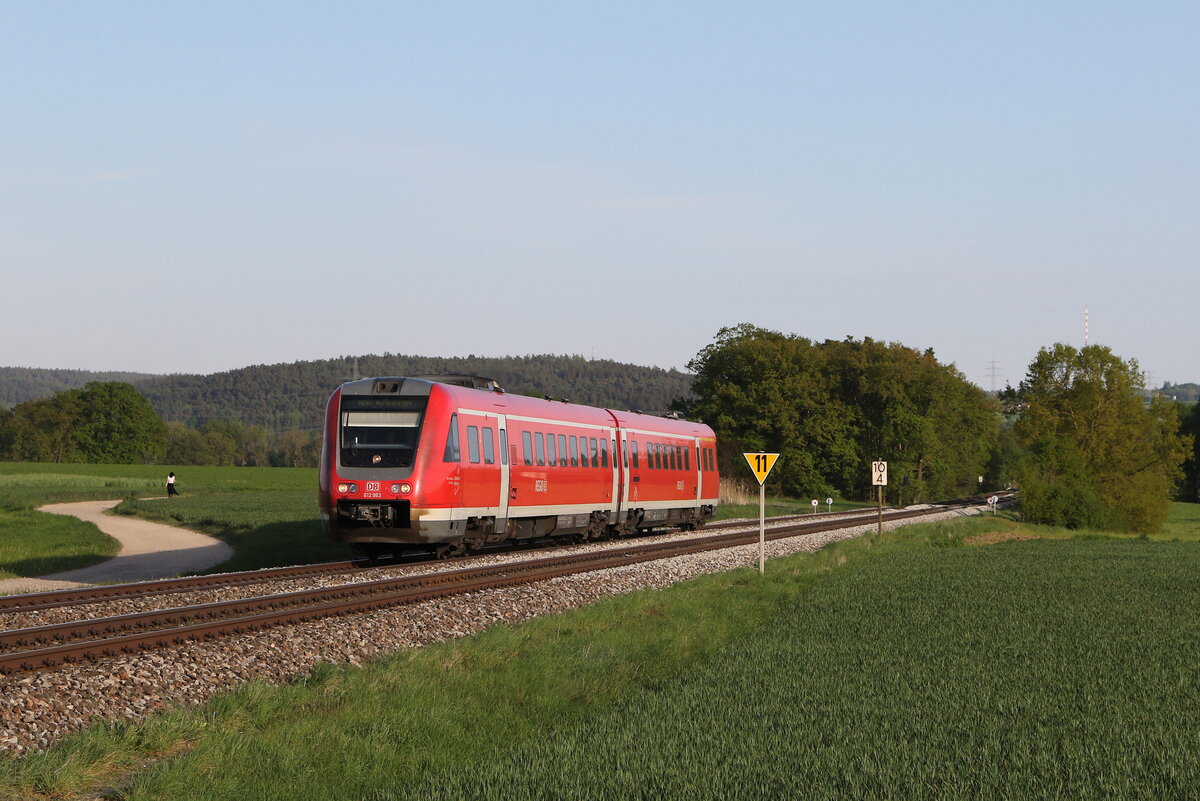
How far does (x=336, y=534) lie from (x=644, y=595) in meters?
7.03

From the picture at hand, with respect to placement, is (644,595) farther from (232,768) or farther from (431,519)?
(232,768)

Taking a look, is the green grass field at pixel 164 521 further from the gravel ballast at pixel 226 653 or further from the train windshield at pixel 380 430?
the gravel ballast at pixel 226 653

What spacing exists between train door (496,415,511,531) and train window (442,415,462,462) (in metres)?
2.20

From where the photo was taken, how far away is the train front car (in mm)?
21969

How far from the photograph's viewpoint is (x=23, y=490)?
A: 7856cm

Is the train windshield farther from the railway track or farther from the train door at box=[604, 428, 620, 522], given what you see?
the train door at box=[604, 428, 620, 522]

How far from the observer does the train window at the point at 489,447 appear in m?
24.4

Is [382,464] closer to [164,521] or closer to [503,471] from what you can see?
[503,471]

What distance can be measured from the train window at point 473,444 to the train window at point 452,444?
1.66ft

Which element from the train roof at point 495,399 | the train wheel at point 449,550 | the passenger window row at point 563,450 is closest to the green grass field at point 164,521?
the train wheel at point 449,550

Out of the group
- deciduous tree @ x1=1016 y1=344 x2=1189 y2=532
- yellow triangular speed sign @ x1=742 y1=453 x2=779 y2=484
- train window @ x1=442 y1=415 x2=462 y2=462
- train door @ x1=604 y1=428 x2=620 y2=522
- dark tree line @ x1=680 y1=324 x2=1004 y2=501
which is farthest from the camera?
dark tree line @ x1=680 y1=324 x2=1004 y2=501

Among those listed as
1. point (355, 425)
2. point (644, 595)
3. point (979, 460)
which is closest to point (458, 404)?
point (355, 425)

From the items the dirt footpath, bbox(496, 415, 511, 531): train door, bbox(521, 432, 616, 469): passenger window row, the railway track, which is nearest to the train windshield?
the railway track

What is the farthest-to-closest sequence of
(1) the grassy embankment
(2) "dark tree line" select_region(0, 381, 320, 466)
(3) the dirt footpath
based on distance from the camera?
1. (2) "dark tree line" select_region(0, 381, 320, 466)
2. (3) the dirt footpath
3. (1) the grassy embankment
